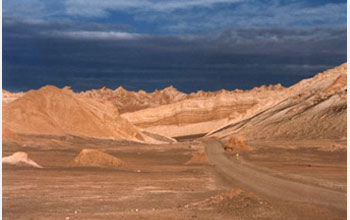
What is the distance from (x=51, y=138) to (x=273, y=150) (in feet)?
83.6

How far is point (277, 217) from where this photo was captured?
15.9 metres

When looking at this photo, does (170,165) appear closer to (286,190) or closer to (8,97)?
(286,190)

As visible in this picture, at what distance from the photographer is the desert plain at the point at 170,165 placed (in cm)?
1805

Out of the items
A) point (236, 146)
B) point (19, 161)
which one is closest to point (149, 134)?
→ point (236, 146)

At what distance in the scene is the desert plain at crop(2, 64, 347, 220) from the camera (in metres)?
18.0

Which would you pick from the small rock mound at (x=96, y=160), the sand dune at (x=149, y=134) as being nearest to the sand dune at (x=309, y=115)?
the sand dune at (x=149, y=134)

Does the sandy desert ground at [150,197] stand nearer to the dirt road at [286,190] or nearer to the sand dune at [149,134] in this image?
the dirt road at [286,190]

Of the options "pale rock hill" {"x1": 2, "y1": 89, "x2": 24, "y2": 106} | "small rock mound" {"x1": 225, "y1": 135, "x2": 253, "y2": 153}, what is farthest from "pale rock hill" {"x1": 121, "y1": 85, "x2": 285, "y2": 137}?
"small rock mound" {"x1": 225, "y1": 135, "x2": 253, "y2": 153}

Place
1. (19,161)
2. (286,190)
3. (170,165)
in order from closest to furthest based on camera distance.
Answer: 1. (286,190)
2. (19,161)
3. (170,165)

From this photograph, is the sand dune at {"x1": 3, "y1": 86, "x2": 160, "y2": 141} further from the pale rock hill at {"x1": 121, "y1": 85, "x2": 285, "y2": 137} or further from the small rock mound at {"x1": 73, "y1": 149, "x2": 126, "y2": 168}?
the pale rock hill at {"x1": 121, "y1": 85, "x2": 285, "y2": 137}

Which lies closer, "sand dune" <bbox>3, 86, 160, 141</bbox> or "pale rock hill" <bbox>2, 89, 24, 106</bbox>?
"sand dune" <bbox>3, 86, 160, 141</bbox>

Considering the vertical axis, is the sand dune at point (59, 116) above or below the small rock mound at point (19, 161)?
above

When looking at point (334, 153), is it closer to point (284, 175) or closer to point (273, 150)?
point (273, 150)

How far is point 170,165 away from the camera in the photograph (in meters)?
45.6
